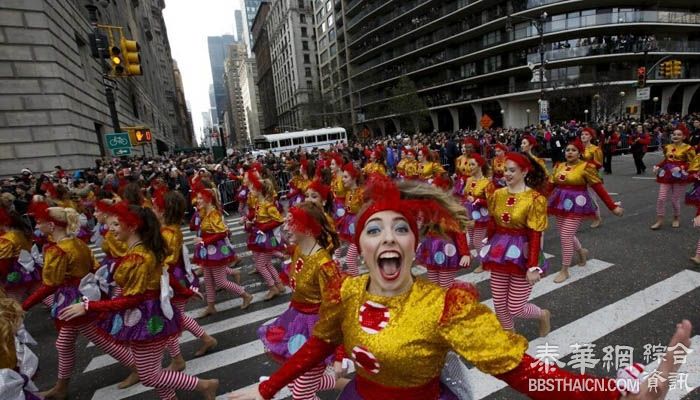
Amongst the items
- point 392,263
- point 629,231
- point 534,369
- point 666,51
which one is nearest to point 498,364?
point 534,369

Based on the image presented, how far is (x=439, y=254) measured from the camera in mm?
4660

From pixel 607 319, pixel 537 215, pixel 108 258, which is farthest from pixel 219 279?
pixel 607 319

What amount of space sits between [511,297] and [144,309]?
3.50m

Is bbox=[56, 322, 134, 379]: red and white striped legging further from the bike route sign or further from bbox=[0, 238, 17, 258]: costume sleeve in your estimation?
the bike route sign

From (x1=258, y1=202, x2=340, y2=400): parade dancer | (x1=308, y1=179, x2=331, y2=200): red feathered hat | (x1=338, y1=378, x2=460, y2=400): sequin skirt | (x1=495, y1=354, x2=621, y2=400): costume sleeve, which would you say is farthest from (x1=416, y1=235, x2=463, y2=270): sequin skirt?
(x1=495, y1=354, x2=621, y2=400): costume sleeve

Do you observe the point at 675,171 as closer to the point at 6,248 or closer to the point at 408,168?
the point at 408,168

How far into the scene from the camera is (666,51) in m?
35.2

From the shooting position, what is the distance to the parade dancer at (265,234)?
6016 millimetres

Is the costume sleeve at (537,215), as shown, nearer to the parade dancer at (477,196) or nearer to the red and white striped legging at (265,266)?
the parade dancer at (477,196)

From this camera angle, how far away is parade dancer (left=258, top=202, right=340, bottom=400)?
9.59 feet

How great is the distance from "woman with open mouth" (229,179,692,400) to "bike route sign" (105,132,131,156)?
1040 cm

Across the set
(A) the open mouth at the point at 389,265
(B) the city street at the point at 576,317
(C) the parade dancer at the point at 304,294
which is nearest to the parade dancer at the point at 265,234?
(B) the city street at the point at 576,317

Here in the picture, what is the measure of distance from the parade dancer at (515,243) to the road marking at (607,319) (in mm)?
292

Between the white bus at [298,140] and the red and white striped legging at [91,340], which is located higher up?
the white bus at [298,140]
